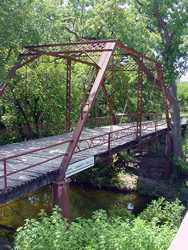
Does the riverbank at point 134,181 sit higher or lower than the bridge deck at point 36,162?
lower

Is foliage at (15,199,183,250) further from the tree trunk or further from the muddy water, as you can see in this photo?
the tree trunk

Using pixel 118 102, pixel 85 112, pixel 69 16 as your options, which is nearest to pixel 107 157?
pixel 85 112

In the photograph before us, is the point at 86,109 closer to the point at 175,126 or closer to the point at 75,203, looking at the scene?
the point at 75,203

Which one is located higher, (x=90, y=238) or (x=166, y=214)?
(x=90, y=238)

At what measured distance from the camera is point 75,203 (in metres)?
18.0

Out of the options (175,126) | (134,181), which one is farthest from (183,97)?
(134,181)

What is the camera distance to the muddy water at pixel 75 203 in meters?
15.7

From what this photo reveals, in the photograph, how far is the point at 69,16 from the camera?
90.1 ft

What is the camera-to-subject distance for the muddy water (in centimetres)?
1566

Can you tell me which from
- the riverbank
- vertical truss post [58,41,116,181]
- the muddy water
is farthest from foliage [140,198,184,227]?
the riverbank

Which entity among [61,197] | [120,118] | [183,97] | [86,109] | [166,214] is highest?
[183,97]

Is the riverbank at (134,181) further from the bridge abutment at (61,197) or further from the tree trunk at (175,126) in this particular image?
the bridge abutment at (61,197)

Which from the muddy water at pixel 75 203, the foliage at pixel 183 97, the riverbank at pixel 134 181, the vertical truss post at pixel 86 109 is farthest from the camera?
the foliage at pixel 183 97

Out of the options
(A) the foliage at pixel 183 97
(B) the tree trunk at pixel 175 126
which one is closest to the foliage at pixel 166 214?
(B) the tree trunk at pixel 175 126
